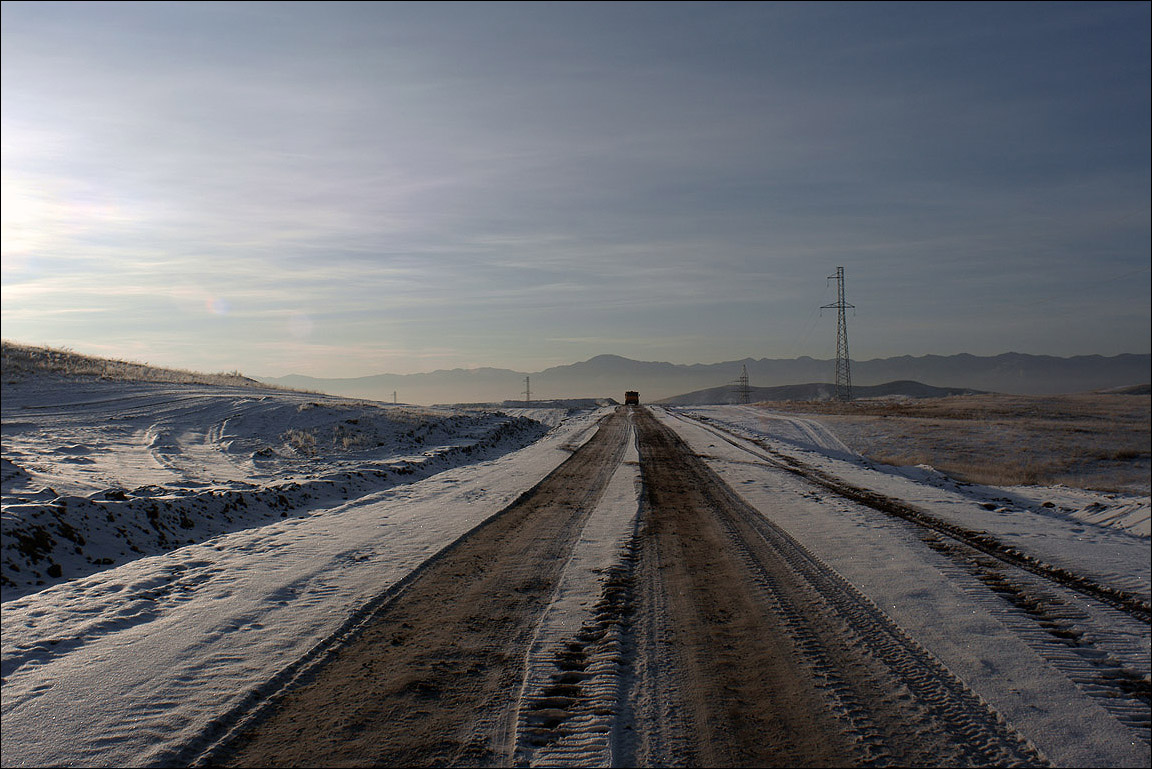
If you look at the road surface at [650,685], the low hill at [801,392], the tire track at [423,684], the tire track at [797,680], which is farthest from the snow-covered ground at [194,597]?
the low hill at [801,392]

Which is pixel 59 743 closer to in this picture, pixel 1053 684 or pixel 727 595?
pixel 727 595

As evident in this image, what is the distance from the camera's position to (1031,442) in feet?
80.4

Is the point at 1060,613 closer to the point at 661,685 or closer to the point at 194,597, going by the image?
the point at 661,685

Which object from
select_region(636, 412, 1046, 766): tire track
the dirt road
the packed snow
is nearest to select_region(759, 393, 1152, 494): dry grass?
the packed snow

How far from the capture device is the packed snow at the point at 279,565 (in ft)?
14.1

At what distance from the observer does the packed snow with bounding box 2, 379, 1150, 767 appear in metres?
4.30

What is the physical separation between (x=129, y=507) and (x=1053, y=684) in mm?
11663

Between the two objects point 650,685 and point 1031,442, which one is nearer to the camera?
point 650,685

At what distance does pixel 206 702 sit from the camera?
4.41m

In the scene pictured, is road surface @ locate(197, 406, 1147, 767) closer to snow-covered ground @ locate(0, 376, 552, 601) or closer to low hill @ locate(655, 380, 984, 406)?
snow-covered ground @ locate(0, 376, 552, 601)

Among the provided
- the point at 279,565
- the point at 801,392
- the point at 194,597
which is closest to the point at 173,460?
the point at 279,565

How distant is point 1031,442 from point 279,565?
26470 millimetres

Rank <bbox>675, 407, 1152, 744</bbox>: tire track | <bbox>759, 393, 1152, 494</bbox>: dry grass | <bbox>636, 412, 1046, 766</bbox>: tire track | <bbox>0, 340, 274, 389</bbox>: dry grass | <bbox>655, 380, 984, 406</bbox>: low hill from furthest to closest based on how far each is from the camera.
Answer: <bbox>655, 380, 984, 406</bbox>: low hill < <bbox>0, 340, 274, 389</bbox>: dry grass < <bbox>759, 393, 1152, 494</bbox>: dry grass < <bbox>675, 407, 1152, 744</bbox>: tire track < <bbox>636, 412, 1046, 766</bbox>: tire track

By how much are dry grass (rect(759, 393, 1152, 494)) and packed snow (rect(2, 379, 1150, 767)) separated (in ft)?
13.8
